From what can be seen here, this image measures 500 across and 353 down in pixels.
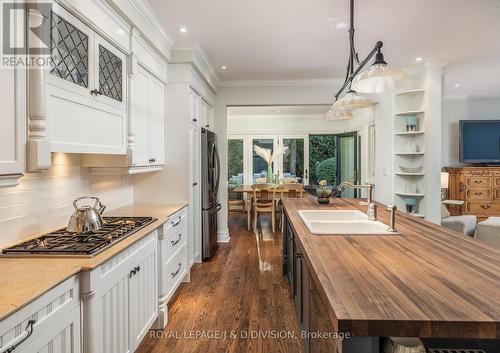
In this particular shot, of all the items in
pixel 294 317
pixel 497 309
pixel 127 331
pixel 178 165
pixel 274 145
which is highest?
pixel 274 145

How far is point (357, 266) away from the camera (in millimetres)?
1386

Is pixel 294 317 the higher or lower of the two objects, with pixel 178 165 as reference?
lower

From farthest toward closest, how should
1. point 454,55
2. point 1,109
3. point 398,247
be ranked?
point 454,55 < point 398,247 < point 1,109

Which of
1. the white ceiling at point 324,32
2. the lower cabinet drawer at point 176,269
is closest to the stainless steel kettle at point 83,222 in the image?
the lower cabinet drawer at point 176,269

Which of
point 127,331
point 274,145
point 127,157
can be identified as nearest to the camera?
point 127,331

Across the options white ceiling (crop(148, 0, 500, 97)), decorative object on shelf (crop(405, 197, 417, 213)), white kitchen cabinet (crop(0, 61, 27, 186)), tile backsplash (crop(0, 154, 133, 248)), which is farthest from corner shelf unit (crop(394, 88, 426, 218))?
white kitchen cabinet (crop(0, 61, 27, 186))

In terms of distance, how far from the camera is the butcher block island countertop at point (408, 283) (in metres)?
0.91

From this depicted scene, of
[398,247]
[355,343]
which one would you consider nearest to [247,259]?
[398,247]

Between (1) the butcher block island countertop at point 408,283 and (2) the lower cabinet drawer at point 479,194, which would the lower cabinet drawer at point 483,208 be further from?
(1) the butcher block island countertop at point 408,283

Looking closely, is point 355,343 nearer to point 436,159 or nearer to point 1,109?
point 1,109

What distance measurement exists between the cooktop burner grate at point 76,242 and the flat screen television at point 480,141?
6.59 metres

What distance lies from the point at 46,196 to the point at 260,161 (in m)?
6.74

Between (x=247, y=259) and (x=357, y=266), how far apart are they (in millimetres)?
3145

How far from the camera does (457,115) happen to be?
21.8 feet
